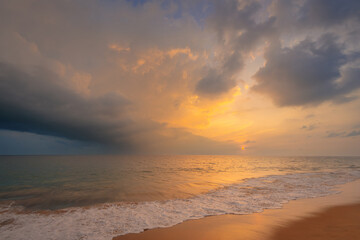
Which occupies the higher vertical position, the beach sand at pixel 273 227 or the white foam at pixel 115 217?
the beach sand at pixel 273 227

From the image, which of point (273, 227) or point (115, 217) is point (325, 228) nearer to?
Answer: point (273, 227)

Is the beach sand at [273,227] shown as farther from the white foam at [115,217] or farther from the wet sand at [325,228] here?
the white foam at [115,217]

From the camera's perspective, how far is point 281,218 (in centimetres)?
995

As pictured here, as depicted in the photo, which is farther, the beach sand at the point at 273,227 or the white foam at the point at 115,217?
the white foam at the point at 115,217

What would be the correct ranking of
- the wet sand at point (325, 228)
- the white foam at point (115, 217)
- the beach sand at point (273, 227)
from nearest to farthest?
the wet sand at point (325, 228), the beach sand at point (273, 227), the white foam at point (115, 217)

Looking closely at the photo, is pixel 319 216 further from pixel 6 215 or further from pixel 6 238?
pixel 6 215

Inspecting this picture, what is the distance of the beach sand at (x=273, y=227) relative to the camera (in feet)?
25.2

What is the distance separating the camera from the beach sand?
25.2 ft

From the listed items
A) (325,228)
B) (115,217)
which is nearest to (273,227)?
(325,228)

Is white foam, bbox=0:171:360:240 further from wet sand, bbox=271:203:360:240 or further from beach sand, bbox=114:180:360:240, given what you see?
wet sand, bbox=271:203:360:240

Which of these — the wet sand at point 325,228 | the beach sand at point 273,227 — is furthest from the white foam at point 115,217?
the wet sand at point 325,228

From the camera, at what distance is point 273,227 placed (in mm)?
8648

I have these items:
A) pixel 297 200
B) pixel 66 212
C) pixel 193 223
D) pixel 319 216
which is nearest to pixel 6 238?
pixel 66 212

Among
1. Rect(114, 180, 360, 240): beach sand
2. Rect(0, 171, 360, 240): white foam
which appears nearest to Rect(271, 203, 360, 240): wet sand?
Rect(114, 180, 360, 240): beach sand
